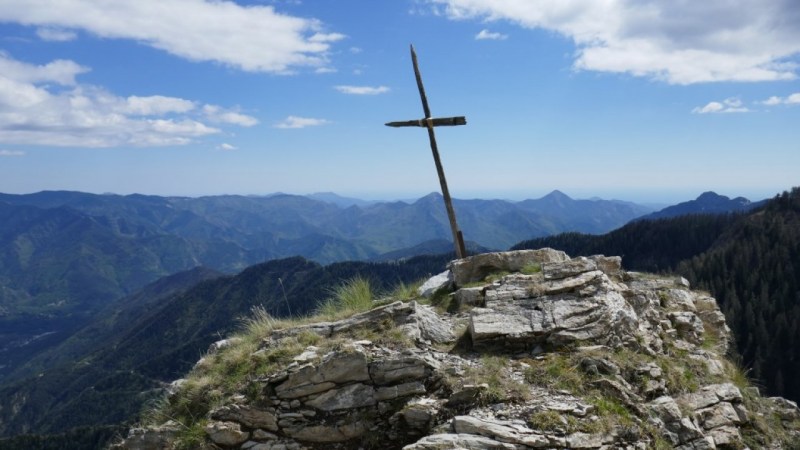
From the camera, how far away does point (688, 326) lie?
53.8 feet

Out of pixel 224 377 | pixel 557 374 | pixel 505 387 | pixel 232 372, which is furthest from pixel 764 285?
pixel 224 377

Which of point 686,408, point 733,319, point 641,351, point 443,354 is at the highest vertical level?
point 443,354

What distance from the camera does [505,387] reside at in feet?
32.4

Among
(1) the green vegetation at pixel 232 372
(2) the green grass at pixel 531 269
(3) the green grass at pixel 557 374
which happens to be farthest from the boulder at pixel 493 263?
(3) the green grass at pixel 557 374

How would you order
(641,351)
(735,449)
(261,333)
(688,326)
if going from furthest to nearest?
(688,326) < (261,333) < (641,351) < (735,449)

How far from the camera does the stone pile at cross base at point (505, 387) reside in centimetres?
936

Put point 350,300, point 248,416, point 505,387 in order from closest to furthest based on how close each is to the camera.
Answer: point 505,387, point 248,416, point 350,300

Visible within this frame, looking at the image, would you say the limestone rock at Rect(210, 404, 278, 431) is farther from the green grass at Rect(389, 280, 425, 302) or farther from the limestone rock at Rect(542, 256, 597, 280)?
the limestone rock at Rect(542, 256, 597, 280)

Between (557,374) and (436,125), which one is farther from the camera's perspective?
(436,125)

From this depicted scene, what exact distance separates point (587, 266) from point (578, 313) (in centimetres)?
256

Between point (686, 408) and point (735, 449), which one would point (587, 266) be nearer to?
point (686, 408)

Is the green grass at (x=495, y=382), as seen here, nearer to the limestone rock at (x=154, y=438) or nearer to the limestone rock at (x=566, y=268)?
the limestone rock at (x=566, y=268)

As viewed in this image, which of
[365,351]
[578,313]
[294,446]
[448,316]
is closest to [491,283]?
[448,316]

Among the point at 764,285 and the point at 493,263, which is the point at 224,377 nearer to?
the point at 493,263
